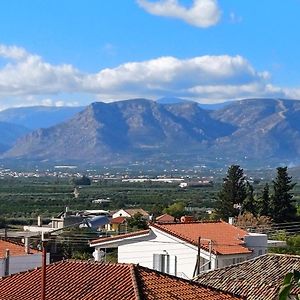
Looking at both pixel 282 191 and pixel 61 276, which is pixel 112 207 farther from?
pixel 61 276

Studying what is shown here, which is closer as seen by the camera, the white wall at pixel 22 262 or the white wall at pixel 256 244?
the white wall at pixel 22 262

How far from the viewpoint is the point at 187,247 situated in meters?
30.7

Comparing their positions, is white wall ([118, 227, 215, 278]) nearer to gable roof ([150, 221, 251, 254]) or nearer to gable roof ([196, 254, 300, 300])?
gable roof ([150, 221, 251, 254])

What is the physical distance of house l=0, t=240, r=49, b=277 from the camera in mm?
26828

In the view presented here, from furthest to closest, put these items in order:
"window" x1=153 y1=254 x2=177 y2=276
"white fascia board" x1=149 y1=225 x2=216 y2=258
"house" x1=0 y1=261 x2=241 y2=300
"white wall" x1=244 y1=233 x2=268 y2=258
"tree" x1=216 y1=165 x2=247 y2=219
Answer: "tree" x1=216 y1=165 x2=247 y2=219 → "white wall" x1=244 y1=233 x2=268 y2=258 → "white fascia board" x1=149 y1=225 x2=216 y2=258 → "window" x1=153 y1=254 x2=177 y2=276 → "house" x1=0 y1=261 x2=241 y2=300

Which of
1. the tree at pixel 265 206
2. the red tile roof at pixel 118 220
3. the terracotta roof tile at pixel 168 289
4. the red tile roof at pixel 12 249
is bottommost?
the red tile roof at pixel 118 220

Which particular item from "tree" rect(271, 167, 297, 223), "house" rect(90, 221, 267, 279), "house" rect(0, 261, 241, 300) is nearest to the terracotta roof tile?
"house" rect(0, 261, 241, 300)

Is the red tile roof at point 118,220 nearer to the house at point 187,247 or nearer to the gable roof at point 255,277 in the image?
the house at point 187,247

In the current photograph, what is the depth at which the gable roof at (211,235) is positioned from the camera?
30.9 m

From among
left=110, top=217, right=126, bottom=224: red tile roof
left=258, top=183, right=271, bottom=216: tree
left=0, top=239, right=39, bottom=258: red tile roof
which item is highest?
left=0, top=239, right=39, bottom=258: red tile roof

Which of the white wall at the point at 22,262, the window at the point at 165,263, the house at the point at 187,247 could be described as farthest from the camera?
the house at the point at 187,247

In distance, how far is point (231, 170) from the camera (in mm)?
61250

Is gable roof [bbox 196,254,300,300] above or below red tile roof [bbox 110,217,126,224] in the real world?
above

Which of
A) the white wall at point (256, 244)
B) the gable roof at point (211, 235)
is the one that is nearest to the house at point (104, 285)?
the gable roof at point (211, 235)
